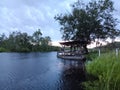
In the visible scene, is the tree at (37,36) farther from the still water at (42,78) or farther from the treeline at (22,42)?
the still water at (42,78)

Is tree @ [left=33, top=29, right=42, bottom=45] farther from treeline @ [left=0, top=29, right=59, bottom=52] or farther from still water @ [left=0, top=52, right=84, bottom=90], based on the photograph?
still water @ [left=0, top=52, right=84, bottom=90]

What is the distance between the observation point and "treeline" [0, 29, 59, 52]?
137625 mm

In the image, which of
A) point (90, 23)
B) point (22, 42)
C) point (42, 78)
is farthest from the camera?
point (22, 42)

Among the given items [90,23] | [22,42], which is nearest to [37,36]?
[22,42]

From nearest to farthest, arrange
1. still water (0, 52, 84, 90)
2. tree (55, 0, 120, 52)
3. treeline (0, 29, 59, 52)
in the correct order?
still water (0, 52, 84, 90), tree (55, 0, 120, 52), treeline (0, 29, 59, 52)

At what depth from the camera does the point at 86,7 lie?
185ft

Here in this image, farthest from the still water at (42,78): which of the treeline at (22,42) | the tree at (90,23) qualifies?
the treeline at (22,42)

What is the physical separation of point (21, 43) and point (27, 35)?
5.22 m

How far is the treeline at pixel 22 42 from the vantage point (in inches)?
5418

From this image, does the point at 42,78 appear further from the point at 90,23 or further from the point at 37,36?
the point at 37,36

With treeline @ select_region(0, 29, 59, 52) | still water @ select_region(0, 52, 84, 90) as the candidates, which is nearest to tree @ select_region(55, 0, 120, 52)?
still water @ select_region(0, 52, 84, 90)

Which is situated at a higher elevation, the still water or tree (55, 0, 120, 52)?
tree (55, 0, 120, 52)

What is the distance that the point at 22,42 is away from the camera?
456 feet

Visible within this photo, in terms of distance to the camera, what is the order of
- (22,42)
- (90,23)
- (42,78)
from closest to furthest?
1. (42,78)
2. (90,23)
3. (22,42)
